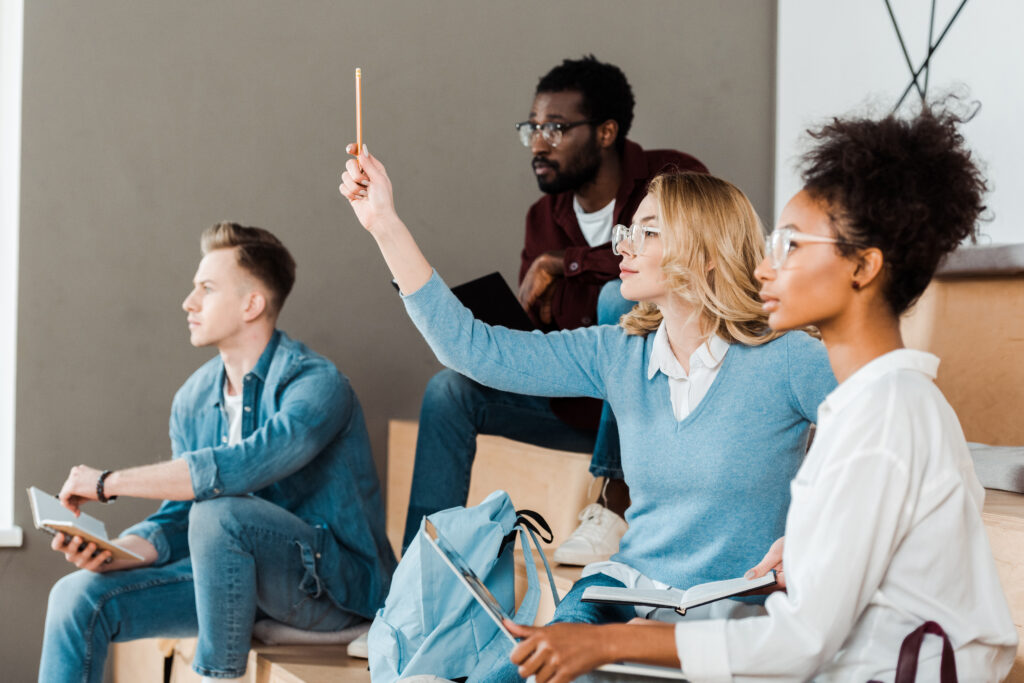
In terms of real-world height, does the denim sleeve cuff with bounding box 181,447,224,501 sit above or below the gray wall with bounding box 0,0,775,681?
below

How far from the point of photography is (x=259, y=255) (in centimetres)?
238

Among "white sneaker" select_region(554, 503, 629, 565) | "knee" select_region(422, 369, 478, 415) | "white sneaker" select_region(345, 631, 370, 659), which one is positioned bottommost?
"white sneaker" select_region(345, 631, 370, 659)

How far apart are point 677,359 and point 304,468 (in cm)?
105

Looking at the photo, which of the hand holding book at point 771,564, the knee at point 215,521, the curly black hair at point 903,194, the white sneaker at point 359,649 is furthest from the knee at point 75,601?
the curly black hair at point 903,194

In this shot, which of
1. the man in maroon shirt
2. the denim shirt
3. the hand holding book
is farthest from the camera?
the man in maroon shirt

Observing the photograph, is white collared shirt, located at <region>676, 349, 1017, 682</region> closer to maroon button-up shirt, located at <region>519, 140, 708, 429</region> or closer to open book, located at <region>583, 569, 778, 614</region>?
open book, located at <region>583, 569, 778, 614</region>

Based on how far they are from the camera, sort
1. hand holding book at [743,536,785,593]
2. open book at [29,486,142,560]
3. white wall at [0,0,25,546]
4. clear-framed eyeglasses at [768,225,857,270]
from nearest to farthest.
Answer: clear-framed eyeglasses at [768,225,857,270]
hand holding book at [743,536,785,593]
open book at [29,486,142,560]
white wall at [0,0,25,546]

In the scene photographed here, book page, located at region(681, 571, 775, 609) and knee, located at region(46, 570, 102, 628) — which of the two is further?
knee, located at region(46, 570, 102, 628)

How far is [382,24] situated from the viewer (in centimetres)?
307

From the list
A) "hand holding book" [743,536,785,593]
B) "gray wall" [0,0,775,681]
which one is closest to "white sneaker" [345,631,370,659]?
"gray wall" [0,0,775,681]

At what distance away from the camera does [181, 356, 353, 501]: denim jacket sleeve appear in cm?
206

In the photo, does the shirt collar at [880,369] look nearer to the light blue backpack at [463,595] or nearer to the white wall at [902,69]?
the light blue backpack at [463,595]

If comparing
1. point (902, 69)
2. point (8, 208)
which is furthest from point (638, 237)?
point (8, 208)

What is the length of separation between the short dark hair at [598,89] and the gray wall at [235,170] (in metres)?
0.55
